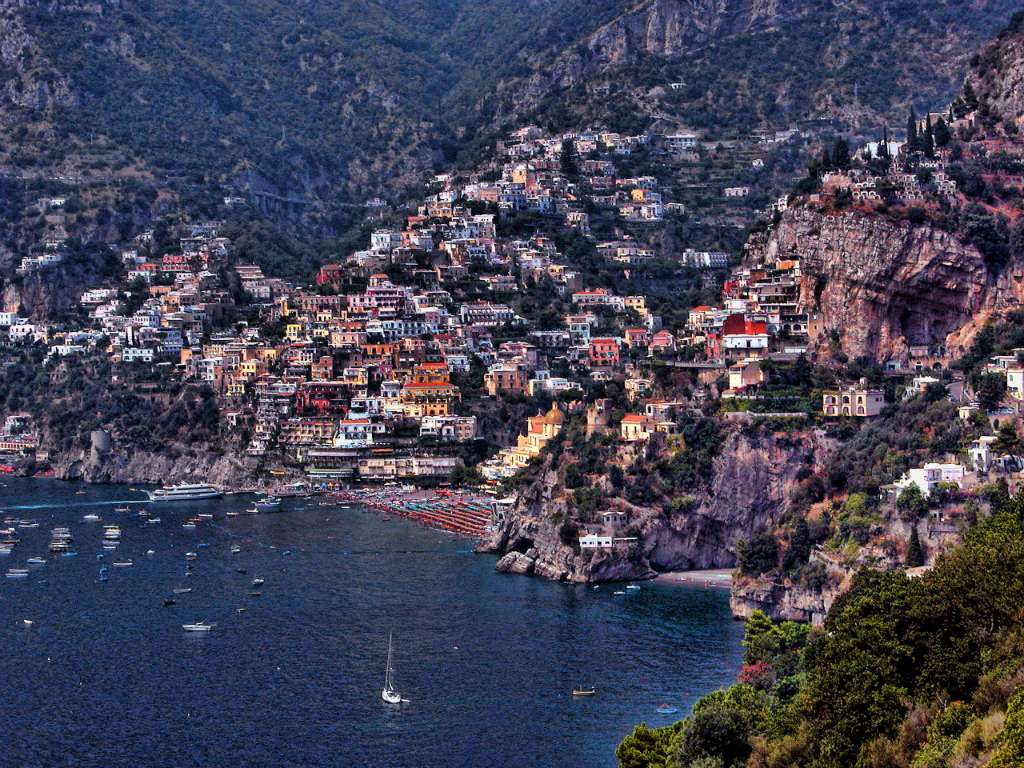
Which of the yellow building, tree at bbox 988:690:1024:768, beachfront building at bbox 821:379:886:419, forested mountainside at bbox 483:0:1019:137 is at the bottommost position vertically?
tree at bbox 988:690:1024:768

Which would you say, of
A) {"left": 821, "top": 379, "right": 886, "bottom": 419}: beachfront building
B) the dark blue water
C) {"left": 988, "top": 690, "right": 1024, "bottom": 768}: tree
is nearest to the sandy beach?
the dark blue water

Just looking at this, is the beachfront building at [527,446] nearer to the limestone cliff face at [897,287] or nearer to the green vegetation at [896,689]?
the limestone cliff face at [897,287]

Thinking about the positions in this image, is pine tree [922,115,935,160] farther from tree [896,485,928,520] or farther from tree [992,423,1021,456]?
tree [896,485,928,520]

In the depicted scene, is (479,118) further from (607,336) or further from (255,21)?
(607,336)

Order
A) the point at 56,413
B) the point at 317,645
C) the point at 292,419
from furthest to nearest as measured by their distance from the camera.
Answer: the point at 56,413 → the point at 292,419 → the point at 317,645

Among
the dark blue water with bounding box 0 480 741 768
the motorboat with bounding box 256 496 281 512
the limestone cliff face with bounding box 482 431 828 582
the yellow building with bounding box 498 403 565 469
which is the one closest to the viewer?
the dark blue water with bounding box 0 480 741 768

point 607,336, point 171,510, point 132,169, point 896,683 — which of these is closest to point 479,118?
point 132,169
